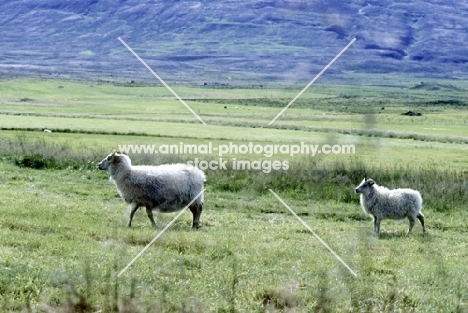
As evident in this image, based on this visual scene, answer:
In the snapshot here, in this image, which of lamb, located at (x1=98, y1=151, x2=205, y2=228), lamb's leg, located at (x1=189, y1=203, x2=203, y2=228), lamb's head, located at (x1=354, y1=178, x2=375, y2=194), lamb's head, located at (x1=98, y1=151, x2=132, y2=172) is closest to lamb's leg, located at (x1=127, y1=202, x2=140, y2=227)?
lamb, located at (x1=98, y1=151, x2=205, y2=228)

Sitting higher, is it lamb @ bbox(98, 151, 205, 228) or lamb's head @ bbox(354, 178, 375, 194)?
lamb @ bbox(98, 151, 205, 228)

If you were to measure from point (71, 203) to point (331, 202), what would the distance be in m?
9.22

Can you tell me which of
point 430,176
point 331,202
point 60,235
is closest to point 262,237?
point 60,235

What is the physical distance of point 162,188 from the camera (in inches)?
627

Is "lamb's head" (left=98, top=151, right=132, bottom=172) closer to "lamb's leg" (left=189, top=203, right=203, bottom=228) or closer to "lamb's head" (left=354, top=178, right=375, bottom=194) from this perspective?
"lamb's leg" (left=189, top=203, right=203, bottom=228)

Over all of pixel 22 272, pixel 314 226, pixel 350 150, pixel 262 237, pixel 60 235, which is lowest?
pixel 350 150

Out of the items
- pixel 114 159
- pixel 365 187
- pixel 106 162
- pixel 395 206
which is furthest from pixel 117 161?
pixel 395 206

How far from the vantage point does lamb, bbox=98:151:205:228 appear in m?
15.9

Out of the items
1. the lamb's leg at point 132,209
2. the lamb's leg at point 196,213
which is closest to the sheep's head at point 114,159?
the lamb's leg at point 132,209

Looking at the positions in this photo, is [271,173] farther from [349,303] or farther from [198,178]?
[349,303]

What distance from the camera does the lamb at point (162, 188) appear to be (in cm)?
1595

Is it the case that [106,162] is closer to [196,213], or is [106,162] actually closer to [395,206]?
[196,213]

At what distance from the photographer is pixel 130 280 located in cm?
988

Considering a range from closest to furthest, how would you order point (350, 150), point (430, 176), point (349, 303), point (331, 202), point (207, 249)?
point (349, 303) → point (207, 249) → point (331, 202) → point (430, 176) → point (350, 150)
